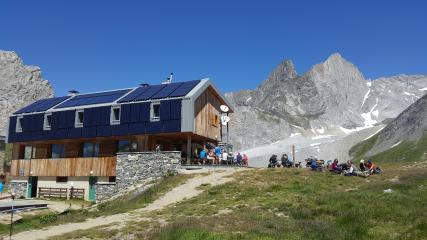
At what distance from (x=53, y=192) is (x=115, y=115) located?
380 inches

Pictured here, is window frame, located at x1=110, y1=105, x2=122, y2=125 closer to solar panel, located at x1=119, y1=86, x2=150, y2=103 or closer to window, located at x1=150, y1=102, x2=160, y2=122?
solar panel, located at x1=119, y1=86, x2=150, y2=103

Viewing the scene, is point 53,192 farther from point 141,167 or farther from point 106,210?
point 106,210

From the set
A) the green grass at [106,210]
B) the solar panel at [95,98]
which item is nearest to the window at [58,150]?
the solar panel at [95,98]

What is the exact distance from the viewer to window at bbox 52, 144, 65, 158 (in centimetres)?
4228

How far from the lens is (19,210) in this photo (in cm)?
2661

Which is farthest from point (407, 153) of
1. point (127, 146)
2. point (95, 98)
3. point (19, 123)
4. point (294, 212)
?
point (294, 212)

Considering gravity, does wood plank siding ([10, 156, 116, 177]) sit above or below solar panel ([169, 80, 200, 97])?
below

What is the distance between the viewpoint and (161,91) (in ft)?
123

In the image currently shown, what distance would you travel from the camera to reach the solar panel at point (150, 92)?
3678cm

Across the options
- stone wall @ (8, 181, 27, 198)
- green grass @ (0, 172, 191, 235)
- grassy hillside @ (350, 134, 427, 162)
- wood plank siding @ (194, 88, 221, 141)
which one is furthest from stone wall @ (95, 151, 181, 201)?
A: grassy hillside @ (350, 134, 427, 162)

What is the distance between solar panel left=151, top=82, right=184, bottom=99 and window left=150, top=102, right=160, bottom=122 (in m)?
0.68

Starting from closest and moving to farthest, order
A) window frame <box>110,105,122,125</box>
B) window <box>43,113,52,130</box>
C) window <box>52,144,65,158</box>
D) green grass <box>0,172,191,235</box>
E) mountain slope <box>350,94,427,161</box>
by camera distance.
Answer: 1. green grass <box>0,172,191,235</box>
2. window frame <box>110,105,122,125</box>
3. window <box>43,113,52,130</box>
4. window <box>52,144,65,158</box>
5. mountain slope <box>350,94,427,161</box>

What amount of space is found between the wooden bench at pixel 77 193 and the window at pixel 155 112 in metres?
9.50

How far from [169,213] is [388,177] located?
1442cm
